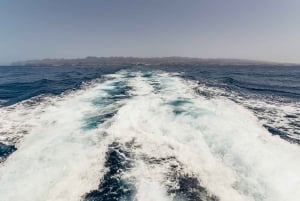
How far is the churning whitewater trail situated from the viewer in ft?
23.9

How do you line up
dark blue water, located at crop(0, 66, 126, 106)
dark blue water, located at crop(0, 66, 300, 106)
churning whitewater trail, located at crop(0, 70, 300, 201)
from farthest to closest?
dark blue water, located at crop(0, 66, 300, 106) → dark blue water, located at crop(0, 66, 126, 106) → churning whitewater trail, located at crop(0, 70, 300, 201)

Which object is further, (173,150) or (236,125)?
(236,125)

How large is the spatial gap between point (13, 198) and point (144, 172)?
13.8 feet

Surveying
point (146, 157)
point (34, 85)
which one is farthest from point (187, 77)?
point (146, 157)

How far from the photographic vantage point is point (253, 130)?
1241cm

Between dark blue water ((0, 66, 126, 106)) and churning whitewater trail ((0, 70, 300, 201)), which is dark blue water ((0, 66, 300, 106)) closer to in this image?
dark blue water ((0, 66, 126, 106))

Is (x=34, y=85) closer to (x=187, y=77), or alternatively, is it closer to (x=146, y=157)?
(x=187, y=77)

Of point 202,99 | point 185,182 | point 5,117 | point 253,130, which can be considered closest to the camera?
point 185,182

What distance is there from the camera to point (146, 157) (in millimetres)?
9453

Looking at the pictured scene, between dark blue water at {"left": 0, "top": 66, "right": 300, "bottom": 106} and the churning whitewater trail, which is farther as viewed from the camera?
dark blue water at {"left": 0, "top": 66, "right": 300, "bottom": 106}

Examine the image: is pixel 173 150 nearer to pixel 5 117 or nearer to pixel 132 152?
pixel 132 152

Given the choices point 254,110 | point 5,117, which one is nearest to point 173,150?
point 254,110

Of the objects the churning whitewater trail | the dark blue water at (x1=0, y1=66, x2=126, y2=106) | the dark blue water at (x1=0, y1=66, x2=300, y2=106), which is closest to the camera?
the churning whitewater trail

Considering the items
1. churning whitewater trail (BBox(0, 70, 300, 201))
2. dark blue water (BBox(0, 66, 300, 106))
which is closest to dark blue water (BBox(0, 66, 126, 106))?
dark blue water (BBox(0, 66, 300, 106))
